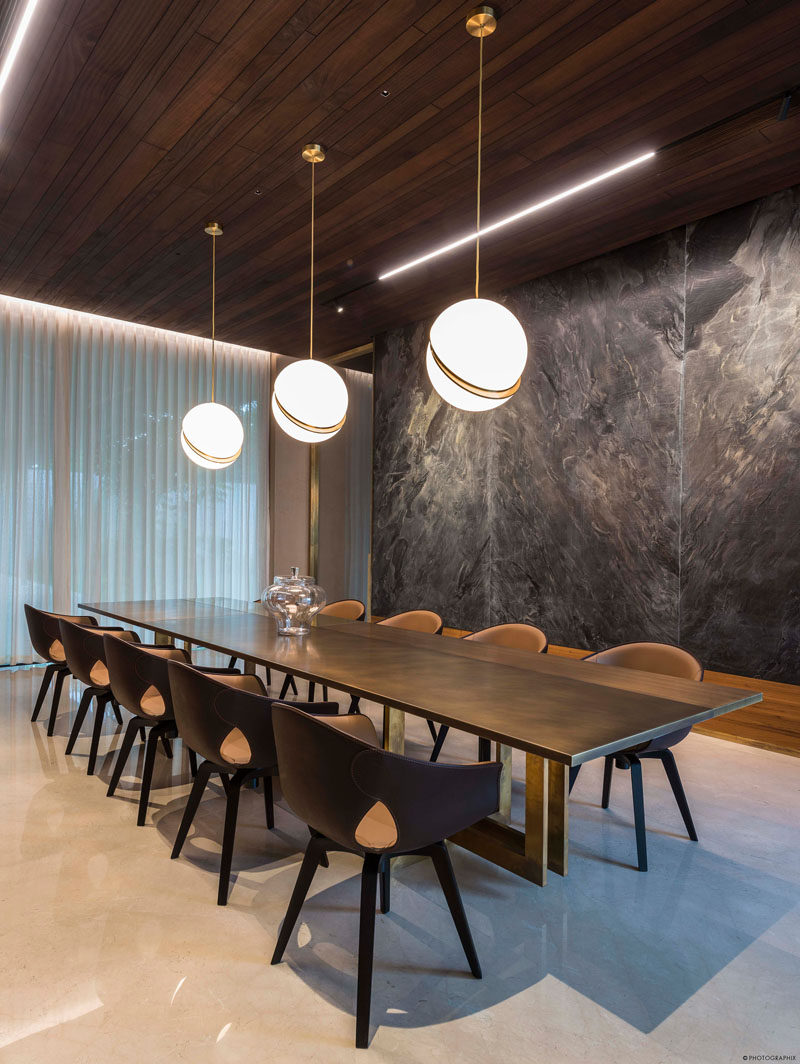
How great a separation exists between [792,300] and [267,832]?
157 inches

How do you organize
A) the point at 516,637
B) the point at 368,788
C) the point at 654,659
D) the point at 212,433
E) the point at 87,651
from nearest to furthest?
the point at 368,788
the point at 654,659
the point at 87,651
the point at 516,637
the point at 212,433

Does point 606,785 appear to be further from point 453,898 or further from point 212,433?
point 212,433

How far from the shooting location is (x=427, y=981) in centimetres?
191

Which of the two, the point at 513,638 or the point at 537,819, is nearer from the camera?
the point at 537,819

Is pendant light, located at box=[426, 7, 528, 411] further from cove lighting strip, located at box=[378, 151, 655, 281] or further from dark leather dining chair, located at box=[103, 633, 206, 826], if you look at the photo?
dark leather dining chair, located at box=[103, 633, 206, 826]

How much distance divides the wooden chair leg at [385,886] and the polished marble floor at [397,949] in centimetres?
6

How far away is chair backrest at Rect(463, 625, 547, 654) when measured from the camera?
3443mm

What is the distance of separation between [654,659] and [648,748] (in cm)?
59

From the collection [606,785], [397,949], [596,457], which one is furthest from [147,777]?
[596,457]

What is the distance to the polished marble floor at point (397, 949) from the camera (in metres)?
1.69

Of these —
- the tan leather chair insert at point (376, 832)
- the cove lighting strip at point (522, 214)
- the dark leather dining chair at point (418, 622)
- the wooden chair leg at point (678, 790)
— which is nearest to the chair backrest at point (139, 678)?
the tan leather chair insert at point (376, 832)

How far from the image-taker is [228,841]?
7.70ft

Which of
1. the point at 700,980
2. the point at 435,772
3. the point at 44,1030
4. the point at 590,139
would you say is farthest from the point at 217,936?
the point at 590,139

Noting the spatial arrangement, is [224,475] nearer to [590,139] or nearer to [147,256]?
[147,256]
